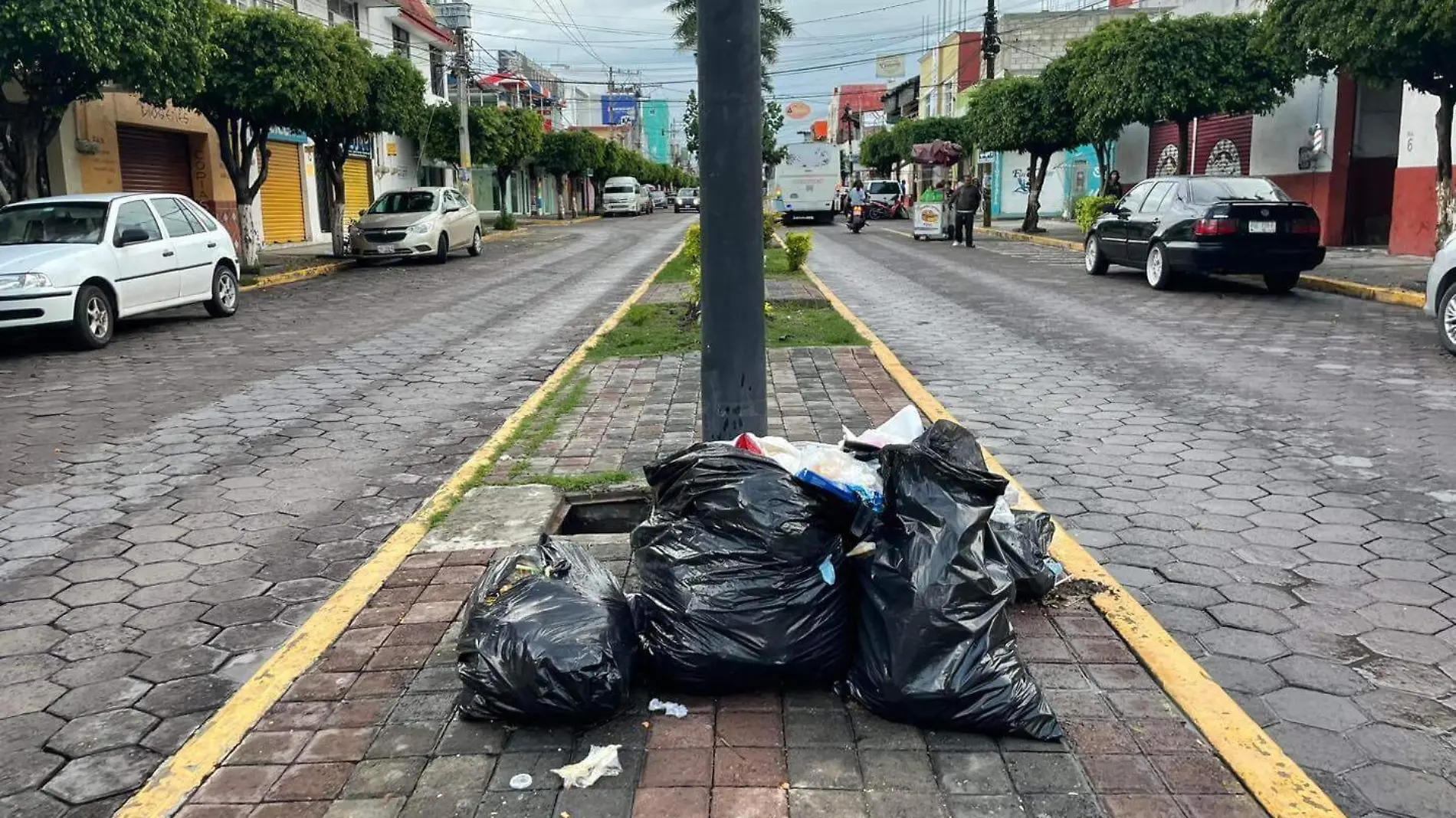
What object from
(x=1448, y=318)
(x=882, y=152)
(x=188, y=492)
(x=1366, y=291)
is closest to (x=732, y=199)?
(x=188, y=492)

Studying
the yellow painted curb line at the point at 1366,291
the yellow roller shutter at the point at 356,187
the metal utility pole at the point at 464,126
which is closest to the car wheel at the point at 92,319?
the yellow painted curb line at the point at 1366,291

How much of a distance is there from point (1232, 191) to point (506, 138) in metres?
27.3

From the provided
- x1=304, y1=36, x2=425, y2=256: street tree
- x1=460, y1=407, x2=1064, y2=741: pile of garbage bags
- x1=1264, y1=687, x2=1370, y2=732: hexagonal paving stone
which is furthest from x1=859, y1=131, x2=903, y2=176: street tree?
x1=460, y1=407, x2=1064, y2=741: pile of garbage bags

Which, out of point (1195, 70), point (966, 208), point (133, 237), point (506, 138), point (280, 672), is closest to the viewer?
point (280, 672)

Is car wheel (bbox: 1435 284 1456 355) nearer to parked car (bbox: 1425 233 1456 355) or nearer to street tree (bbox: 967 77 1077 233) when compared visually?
parked car (bbox: 1425 233 1456 355)

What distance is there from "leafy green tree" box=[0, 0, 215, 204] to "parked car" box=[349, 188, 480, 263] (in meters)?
5.71

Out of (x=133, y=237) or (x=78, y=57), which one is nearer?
(x=133, y=237)

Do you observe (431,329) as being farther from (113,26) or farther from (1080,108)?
(1080,108)

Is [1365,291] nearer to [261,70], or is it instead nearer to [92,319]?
[92,319]

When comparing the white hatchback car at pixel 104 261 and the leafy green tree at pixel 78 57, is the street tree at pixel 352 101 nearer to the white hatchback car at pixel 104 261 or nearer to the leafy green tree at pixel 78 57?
the leafy green tree at pixel 78 57

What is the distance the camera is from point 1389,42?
12125 millimetres

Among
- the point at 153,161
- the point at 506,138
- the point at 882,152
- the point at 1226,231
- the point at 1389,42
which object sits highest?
the point at 882,152

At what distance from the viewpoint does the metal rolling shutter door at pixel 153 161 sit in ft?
71.1

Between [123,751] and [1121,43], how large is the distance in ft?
69.1
